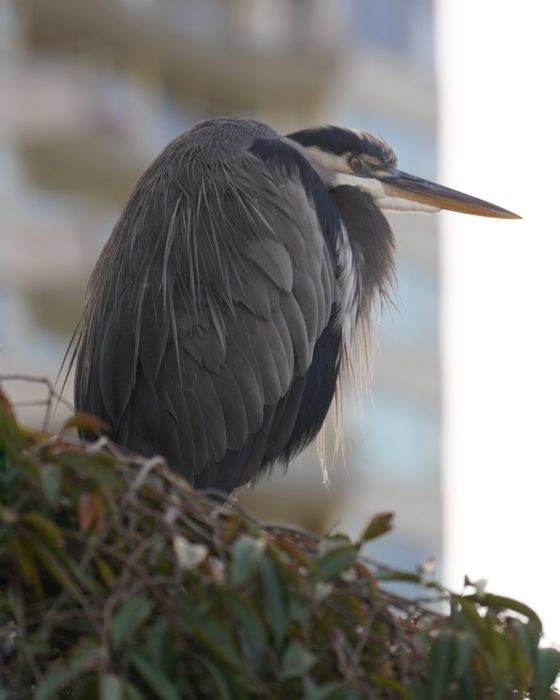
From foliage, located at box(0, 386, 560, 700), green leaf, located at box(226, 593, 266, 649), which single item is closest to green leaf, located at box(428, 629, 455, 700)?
foliage, located at box(0, 386, 560, 700)

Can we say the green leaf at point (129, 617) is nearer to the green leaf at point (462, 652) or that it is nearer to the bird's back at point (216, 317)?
the green leaf at point (462, 652)

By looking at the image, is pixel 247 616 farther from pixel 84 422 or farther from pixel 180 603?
pixel 84 422

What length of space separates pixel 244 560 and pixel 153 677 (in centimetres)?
17

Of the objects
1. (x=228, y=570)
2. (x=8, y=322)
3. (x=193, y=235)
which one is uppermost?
(x=193, y=235)

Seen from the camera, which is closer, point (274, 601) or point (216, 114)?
point (274, 601)

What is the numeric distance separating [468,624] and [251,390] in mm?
1549

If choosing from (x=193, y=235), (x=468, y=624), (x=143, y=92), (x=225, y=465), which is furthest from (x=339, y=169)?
(x=143, y=92)

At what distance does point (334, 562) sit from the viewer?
1898 millimetres

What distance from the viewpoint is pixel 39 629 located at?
182 centimetres

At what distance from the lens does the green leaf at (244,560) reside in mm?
1788

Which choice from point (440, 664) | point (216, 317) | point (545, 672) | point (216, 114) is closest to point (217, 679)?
point (440, 664)

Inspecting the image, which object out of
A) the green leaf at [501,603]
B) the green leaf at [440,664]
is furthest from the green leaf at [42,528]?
the green leaf at [501,603]

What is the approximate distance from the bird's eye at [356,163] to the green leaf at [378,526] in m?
2.29

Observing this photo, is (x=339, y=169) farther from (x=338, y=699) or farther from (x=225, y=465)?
(x=338, y=699)
